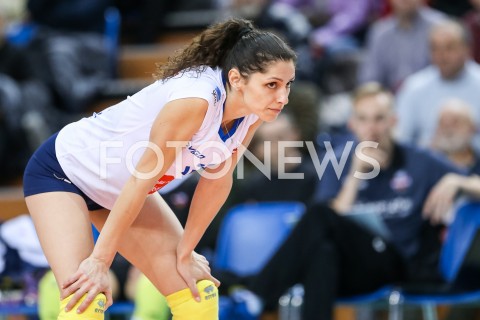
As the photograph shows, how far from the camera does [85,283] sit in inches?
122

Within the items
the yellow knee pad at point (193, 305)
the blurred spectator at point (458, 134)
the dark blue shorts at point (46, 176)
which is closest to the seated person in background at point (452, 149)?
the blurred spectator at point (458, 134)

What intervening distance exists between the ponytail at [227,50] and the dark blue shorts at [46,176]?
49cm

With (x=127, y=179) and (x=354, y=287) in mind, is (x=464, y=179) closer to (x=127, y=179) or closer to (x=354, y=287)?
(x=354, y=287)

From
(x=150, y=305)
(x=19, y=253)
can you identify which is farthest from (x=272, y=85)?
(x=19, y=253)

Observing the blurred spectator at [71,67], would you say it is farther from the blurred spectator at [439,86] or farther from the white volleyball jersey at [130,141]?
the white volleyball jersey at [130,141]

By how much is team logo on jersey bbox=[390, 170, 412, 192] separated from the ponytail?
7.20 feet

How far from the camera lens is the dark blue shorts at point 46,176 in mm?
3293

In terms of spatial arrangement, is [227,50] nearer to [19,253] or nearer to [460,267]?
[460,267]

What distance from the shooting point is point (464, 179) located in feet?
16.4

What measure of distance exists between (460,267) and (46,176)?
250 centimetres

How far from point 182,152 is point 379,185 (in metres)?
2.31

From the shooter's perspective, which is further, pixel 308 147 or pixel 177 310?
pixel 308 147

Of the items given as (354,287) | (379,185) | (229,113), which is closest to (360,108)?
(379,185)

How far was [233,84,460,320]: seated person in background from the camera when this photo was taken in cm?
484
